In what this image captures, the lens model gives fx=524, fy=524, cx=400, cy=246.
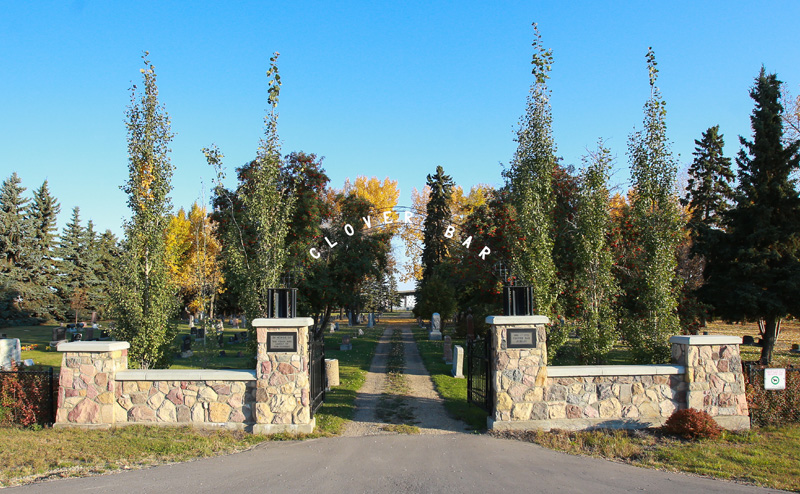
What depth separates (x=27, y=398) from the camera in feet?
29.7

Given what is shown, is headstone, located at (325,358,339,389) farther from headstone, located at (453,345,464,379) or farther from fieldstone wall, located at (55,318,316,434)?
fieldstone wall, located at (55,318,316,434)

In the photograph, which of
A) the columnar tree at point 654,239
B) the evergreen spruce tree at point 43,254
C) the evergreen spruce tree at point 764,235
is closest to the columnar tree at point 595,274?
the columnar tree at point 654,239

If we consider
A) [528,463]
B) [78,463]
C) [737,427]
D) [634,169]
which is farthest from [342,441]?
[634,169]

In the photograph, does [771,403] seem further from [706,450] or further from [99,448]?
[99,448]

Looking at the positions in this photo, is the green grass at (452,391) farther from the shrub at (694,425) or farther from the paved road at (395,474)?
the shrub at (694,425)

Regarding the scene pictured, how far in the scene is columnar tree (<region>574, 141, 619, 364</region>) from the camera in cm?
1202

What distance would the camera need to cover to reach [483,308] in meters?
24.7

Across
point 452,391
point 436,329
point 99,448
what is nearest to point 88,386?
point 99,448

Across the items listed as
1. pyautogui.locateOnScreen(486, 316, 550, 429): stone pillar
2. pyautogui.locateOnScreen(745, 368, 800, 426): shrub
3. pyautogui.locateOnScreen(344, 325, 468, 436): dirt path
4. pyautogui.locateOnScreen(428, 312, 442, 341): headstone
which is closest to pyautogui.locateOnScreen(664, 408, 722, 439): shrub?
pyautogui.locateOnScreen(745, 368, 800, 426): shrub

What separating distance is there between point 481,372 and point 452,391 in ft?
11.1

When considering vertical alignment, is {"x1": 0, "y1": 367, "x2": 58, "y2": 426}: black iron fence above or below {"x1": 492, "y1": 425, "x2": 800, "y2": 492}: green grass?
above

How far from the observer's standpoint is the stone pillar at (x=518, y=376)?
8.62 metres

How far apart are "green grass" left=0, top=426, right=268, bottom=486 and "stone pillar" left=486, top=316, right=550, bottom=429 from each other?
151 inches

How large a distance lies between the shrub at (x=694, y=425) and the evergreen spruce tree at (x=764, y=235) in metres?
12.3
